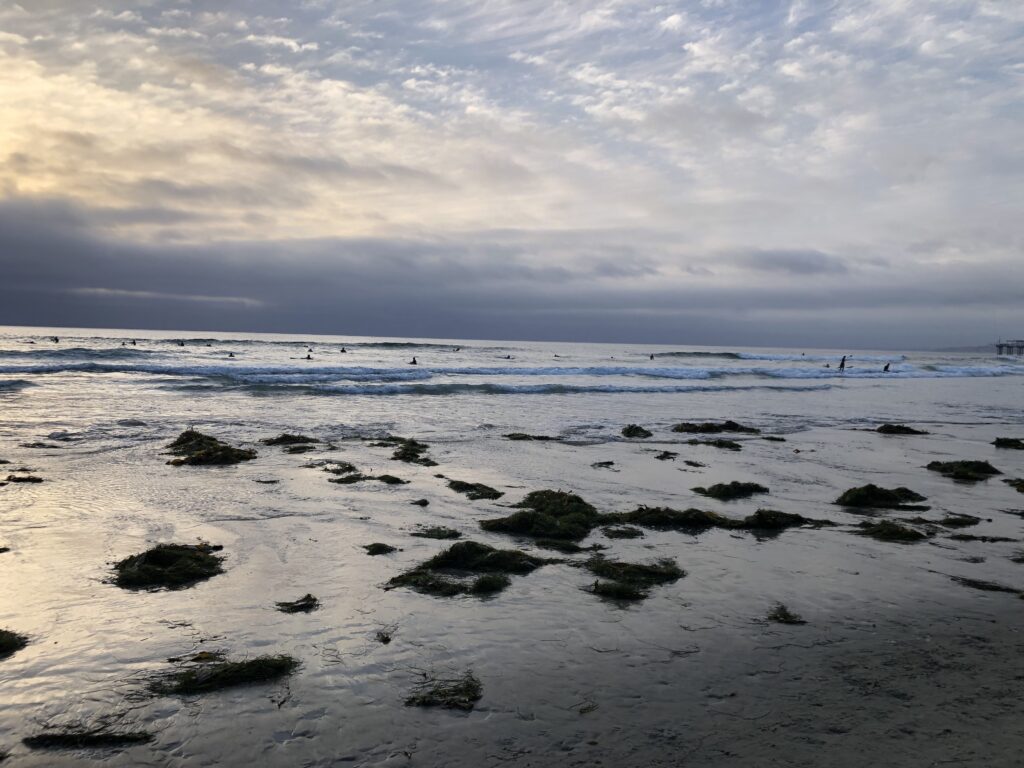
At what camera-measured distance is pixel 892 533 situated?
326 inches

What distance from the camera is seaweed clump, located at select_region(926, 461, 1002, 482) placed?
1236 centimetres

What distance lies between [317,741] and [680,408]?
79.7 ft

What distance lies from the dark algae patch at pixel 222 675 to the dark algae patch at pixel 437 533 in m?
3.38

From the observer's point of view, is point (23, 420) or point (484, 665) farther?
point (23, 420)

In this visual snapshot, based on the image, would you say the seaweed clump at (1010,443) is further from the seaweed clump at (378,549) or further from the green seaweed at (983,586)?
the seaweed clump at (378,549)

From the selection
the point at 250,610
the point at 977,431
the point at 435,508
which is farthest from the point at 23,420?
the point at 977,431

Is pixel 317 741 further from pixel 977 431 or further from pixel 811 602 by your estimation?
pixel 977 431

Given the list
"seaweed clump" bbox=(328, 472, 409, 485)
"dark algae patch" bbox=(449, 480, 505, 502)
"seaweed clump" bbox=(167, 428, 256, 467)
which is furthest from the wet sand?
"seaweed clump" bbox=(167, 428, 256, 467)

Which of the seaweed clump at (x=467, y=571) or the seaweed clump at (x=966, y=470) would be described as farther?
the seaweed clump at (x=966, y=470)

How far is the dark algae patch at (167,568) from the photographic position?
612cm

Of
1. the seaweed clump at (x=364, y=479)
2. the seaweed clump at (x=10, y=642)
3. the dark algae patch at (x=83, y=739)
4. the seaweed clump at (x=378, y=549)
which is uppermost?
the seaweed clump at (x=10, y=642)

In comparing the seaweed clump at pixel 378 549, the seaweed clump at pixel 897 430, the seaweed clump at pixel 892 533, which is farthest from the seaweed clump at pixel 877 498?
the seaweed clump at pixel 897 430

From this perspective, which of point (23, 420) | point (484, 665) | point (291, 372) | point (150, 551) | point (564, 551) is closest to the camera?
point (484, 665)

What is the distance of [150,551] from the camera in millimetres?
6566
